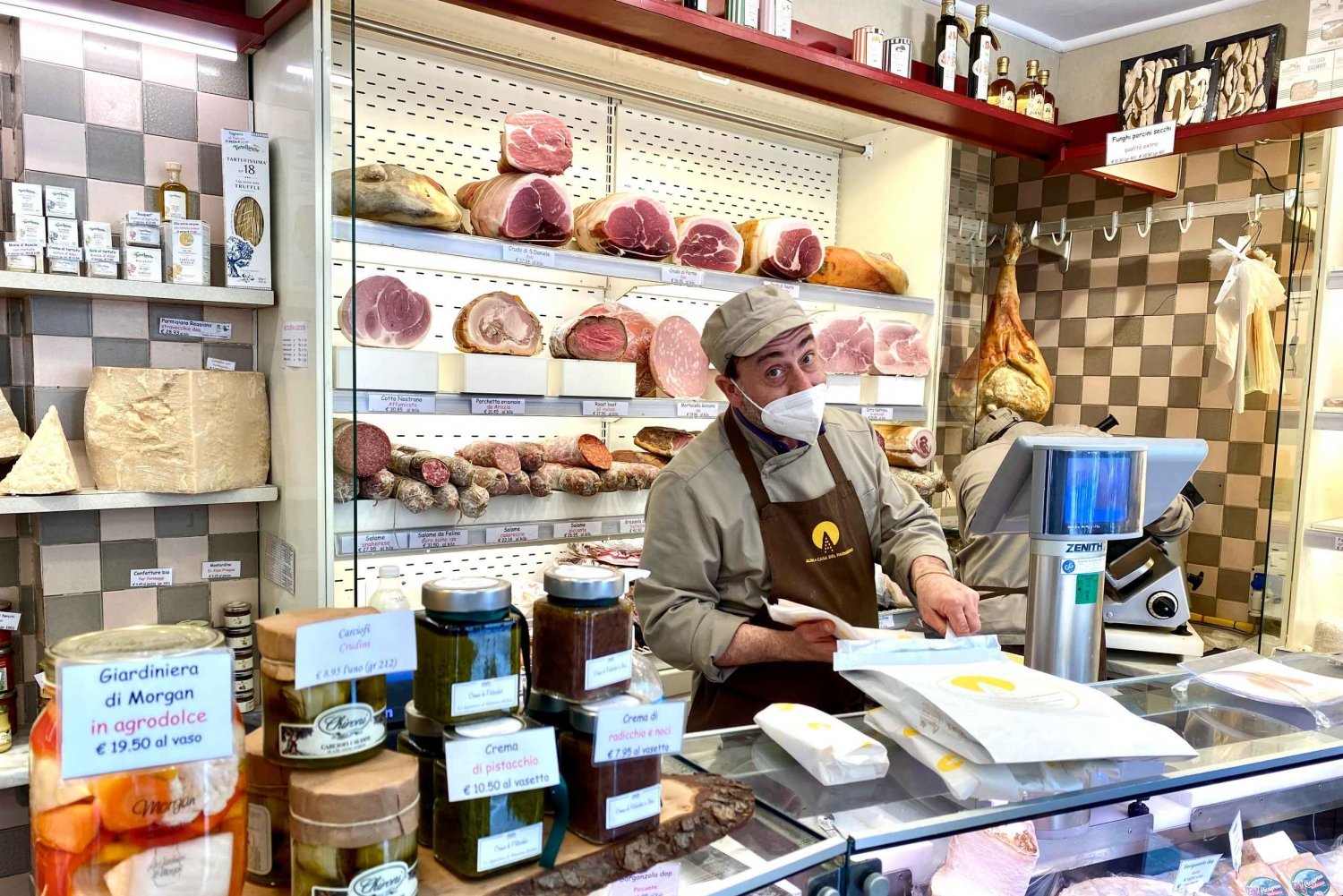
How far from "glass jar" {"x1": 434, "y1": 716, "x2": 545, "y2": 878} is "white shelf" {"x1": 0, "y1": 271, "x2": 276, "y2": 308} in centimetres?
221

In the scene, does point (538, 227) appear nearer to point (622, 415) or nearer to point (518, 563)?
point (622, 415)

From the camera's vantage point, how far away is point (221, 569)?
9.80 feet

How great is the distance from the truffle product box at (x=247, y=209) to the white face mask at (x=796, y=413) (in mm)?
1607

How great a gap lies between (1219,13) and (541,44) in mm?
3412

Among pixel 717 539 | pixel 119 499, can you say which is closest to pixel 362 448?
pixel 119 499

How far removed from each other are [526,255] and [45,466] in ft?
4.85

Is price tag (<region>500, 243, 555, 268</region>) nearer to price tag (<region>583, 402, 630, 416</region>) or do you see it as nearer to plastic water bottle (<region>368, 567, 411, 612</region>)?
price tag (<region>583, 402, 630, 416</region>)

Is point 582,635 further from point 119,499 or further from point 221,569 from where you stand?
point 221,569

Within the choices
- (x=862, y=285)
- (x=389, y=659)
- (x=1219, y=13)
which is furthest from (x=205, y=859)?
(x=1219, y=13)

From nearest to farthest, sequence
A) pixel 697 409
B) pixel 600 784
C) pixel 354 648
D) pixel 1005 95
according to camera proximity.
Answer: pixel 354 648
pixel 600 784
pixel 697 409
pixel 1005 95

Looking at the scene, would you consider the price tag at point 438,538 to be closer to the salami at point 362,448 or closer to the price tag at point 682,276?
the salami at point 362,448

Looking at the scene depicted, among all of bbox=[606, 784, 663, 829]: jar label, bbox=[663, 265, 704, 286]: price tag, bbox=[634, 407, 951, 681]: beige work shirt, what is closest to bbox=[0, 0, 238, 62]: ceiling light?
bbox=[663, 265, 704, 286]: price tag

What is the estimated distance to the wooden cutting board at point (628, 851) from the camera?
95 cm

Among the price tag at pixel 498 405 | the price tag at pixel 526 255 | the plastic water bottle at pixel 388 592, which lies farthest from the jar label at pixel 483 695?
the price tag at pixel 526 255
